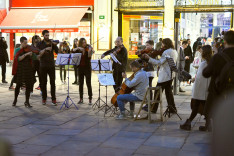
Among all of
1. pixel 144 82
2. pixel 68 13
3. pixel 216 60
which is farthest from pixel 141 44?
pixel 216 60

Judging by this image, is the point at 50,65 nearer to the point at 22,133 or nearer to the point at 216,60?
the point at 22,133

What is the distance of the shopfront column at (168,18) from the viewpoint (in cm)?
1961

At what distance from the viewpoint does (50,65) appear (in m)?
10.4

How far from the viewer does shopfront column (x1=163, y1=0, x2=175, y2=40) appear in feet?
64.3

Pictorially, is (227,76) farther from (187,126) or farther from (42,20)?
(42,20)

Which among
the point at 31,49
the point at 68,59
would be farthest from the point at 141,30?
the point at 31,49

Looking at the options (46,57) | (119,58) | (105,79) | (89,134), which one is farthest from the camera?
(119,58)

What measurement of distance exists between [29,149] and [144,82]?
328cm

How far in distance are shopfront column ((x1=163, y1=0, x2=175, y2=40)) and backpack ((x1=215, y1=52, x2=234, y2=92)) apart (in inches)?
572

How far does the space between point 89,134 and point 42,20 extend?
15191 mm

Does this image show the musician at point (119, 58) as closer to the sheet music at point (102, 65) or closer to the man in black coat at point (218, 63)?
the sheet music at point (102, 65)

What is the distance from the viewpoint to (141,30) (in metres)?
21.2

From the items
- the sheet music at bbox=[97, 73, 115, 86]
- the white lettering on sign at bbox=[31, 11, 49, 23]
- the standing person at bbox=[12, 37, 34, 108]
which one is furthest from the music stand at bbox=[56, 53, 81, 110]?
the white lettering on sign at bbox=[31, 11, 49, 23]

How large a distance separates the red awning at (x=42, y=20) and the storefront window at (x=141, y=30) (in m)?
2.43
